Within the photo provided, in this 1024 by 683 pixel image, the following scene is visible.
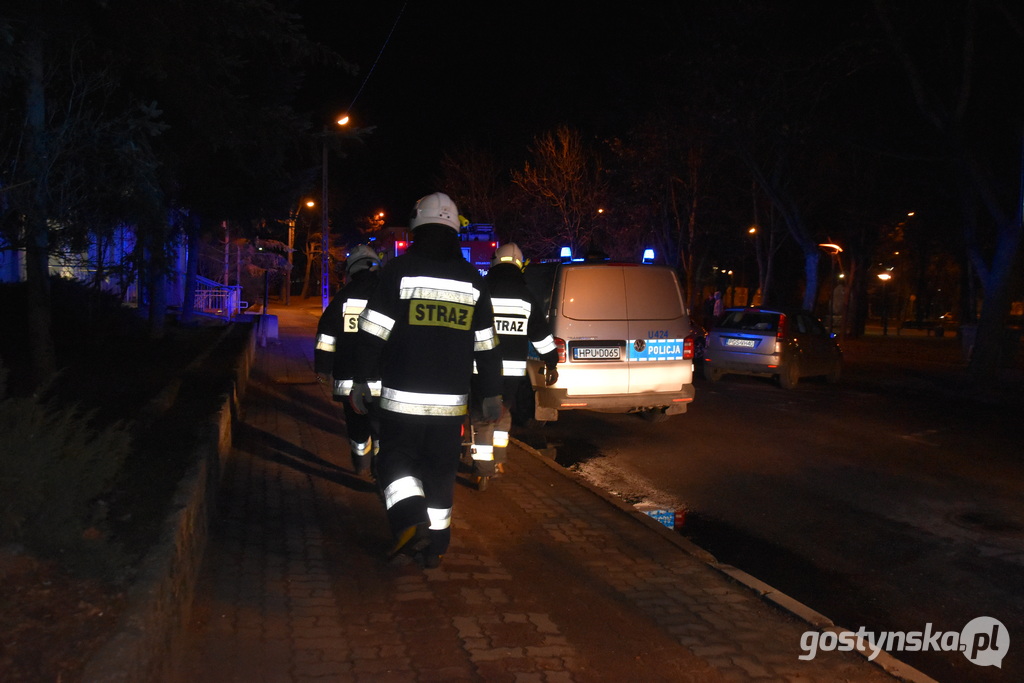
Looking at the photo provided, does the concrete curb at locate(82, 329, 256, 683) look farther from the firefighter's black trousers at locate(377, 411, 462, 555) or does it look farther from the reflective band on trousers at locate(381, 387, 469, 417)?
the reflective band on trousers at locate(381, 387, 469, 417)

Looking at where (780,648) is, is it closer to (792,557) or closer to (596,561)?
(596,561)

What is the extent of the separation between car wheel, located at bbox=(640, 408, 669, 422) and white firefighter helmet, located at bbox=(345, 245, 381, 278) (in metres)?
4.51

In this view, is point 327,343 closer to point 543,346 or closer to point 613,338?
point 543,346

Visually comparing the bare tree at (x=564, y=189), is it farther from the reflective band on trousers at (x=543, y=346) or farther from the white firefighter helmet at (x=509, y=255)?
A: the reflective band on trousers at (x=543, y=346)

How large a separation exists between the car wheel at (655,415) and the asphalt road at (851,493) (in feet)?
0.46

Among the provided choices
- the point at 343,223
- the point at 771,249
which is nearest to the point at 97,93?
the point at 771,249

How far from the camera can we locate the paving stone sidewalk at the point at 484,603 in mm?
3885

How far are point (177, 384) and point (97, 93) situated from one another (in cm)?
335

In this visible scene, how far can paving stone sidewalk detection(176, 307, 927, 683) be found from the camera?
388 centimetres

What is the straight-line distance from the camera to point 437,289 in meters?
4.91

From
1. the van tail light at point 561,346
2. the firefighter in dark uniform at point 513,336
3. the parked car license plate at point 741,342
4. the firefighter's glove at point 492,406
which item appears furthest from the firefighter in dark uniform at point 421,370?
the parked car license plate at point 741,342

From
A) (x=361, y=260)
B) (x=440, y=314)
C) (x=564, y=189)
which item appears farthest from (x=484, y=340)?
(x=564, y=189)

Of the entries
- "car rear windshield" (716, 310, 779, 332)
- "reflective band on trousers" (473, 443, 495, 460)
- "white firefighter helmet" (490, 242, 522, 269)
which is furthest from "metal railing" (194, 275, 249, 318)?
"reflective band on trousers" (473, 443, 495, 460)

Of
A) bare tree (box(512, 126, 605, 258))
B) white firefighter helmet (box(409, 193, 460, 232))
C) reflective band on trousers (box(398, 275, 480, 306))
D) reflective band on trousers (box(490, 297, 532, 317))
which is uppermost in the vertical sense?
bare tree (box(512, 126, 605, 258))
